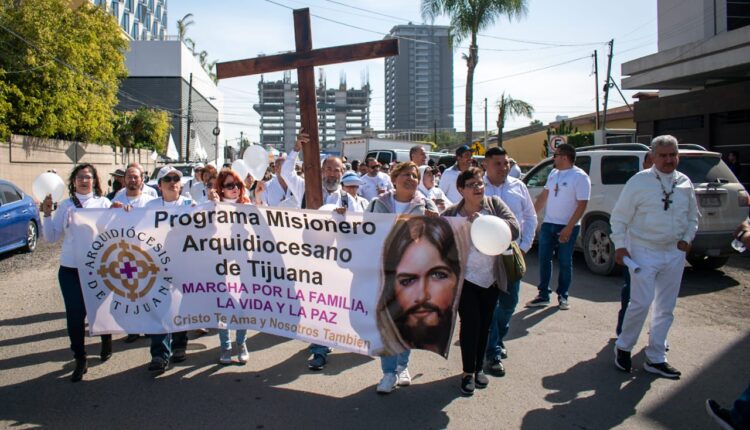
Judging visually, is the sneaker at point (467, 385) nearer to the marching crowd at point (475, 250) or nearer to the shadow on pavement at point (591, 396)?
the marching crowd at point (475, 250)

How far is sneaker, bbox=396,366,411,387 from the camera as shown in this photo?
4887 mm

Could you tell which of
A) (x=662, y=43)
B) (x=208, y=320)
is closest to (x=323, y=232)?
(x=208, y=320)

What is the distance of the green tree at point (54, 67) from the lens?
24.1m

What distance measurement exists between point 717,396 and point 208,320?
4039mm

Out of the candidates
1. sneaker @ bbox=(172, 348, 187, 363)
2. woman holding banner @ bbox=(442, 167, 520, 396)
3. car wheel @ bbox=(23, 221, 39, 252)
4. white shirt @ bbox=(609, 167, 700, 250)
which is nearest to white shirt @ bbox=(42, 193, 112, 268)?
sneaker @ bbox=(172, 348, 187, 363)

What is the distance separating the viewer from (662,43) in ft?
77.7

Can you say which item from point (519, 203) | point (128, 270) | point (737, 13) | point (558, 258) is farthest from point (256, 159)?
point (737, 13)

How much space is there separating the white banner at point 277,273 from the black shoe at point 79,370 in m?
0.25

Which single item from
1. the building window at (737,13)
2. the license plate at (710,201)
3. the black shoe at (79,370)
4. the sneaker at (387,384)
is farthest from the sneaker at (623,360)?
the building window at (737,13)

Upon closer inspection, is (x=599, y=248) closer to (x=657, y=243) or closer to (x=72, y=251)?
(x=657, y=243)

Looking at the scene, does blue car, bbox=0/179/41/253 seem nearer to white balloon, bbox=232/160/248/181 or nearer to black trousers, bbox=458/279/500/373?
white balloon, bbox=232/160/248/181

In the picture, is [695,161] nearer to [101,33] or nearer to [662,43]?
[662,43]

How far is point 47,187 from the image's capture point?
5.22 metres

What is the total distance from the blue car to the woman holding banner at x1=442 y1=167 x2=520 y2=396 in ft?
33.2
